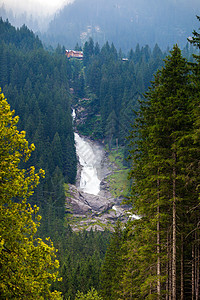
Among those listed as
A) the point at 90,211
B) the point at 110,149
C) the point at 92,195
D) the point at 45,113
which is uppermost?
the point at 45,113

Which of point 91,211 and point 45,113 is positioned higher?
point 45,113

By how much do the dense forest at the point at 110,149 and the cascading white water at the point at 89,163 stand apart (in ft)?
18.4

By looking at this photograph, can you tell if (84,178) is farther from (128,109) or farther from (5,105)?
(5,105)

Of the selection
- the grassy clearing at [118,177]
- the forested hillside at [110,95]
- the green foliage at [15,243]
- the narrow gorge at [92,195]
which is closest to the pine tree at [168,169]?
the green foliage at [15,243]

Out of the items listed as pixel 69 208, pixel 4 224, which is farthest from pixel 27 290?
pixel 69 208

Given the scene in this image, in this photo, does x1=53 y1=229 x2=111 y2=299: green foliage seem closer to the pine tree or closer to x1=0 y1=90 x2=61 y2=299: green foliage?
the pine tree

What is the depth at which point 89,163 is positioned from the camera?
118 metres

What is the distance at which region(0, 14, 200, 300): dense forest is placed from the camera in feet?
37.7

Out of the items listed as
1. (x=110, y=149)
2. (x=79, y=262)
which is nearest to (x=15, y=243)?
(x=79, y=262)

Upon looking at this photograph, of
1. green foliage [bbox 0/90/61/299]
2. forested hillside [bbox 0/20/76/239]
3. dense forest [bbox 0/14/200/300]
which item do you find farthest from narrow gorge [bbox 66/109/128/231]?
green foliage [bbox 0/90/61/299]

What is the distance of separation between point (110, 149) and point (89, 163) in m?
11.8

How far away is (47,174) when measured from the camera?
89500 mm

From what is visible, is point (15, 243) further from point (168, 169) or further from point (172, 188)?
point (168, 169)

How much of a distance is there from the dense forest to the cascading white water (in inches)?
221
